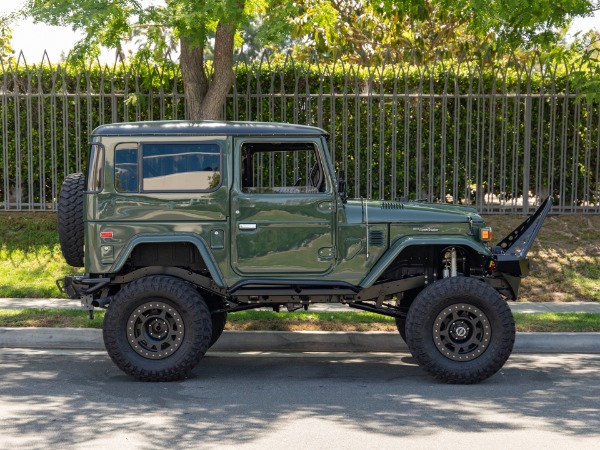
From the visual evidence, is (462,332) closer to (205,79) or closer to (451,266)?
(451,266)

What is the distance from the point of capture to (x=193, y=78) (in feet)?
45.5

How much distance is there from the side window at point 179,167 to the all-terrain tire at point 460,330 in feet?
6.95

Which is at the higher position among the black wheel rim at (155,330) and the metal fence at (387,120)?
the metal fence at (387,120)

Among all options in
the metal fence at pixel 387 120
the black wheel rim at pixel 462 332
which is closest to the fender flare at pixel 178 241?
the black wheel rim at pixel 462 332

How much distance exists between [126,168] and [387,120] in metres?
7.85

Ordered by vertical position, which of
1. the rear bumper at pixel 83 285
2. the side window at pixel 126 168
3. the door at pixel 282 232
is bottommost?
the rear bumper at pixel 83 285

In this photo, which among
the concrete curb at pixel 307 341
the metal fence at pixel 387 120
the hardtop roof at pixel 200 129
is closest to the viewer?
the hardtop roof at pixel 200 129

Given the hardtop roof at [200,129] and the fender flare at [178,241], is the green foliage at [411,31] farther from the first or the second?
the fender flare at [178,241]

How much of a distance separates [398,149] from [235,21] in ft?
13.8

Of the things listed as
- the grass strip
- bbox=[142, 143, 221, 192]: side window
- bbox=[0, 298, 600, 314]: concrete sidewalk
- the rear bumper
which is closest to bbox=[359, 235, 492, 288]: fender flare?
bbox=[142, 143, 221, 192]: side window

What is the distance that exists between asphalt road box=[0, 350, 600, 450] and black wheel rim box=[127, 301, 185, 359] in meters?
0.30

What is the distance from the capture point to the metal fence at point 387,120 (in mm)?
14594

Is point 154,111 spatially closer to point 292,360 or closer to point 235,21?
point 235,21

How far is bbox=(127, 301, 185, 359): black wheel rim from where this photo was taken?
7805 millimetres
